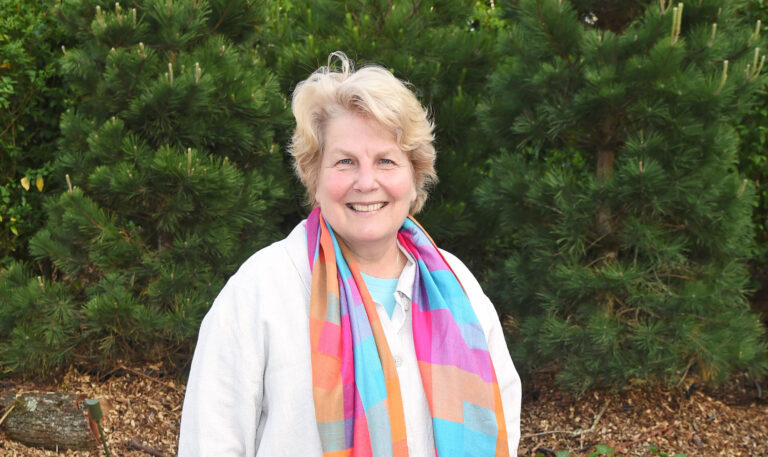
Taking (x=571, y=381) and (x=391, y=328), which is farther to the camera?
(x=571, y=381)

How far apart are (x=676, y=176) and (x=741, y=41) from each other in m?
0.83

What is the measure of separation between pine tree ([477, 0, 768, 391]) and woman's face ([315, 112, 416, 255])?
74.5 inches

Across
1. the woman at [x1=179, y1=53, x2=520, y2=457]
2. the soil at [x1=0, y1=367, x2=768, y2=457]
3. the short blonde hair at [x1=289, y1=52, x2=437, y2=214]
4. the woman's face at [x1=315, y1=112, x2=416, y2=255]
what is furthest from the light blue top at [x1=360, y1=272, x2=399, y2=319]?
the soil at [x1=0, y1=367, x2=768, y2=457]

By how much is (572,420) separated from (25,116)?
3786 millimetres

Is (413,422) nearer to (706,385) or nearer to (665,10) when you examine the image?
(665,10)

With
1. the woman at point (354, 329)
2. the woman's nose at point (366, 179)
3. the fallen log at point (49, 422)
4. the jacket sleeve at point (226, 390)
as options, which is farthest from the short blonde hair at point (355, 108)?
the fallen log at point (49, 422)

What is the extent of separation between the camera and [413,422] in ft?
6.72

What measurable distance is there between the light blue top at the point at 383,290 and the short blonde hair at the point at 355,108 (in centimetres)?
37

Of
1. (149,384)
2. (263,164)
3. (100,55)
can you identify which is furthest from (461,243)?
(100,55)

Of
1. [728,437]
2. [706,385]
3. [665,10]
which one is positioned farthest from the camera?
[706,385]

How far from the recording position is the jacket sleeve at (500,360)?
2.33 m

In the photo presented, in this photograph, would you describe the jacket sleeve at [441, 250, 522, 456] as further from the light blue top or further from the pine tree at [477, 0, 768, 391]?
the pine tree at [477, 0, 768, 391]

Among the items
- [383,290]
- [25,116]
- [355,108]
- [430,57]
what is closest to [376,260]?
[383,290]

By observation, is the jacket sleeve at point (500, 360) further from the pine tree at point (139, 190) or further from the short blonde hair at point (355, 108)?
the pine tree at point (139, 190)
